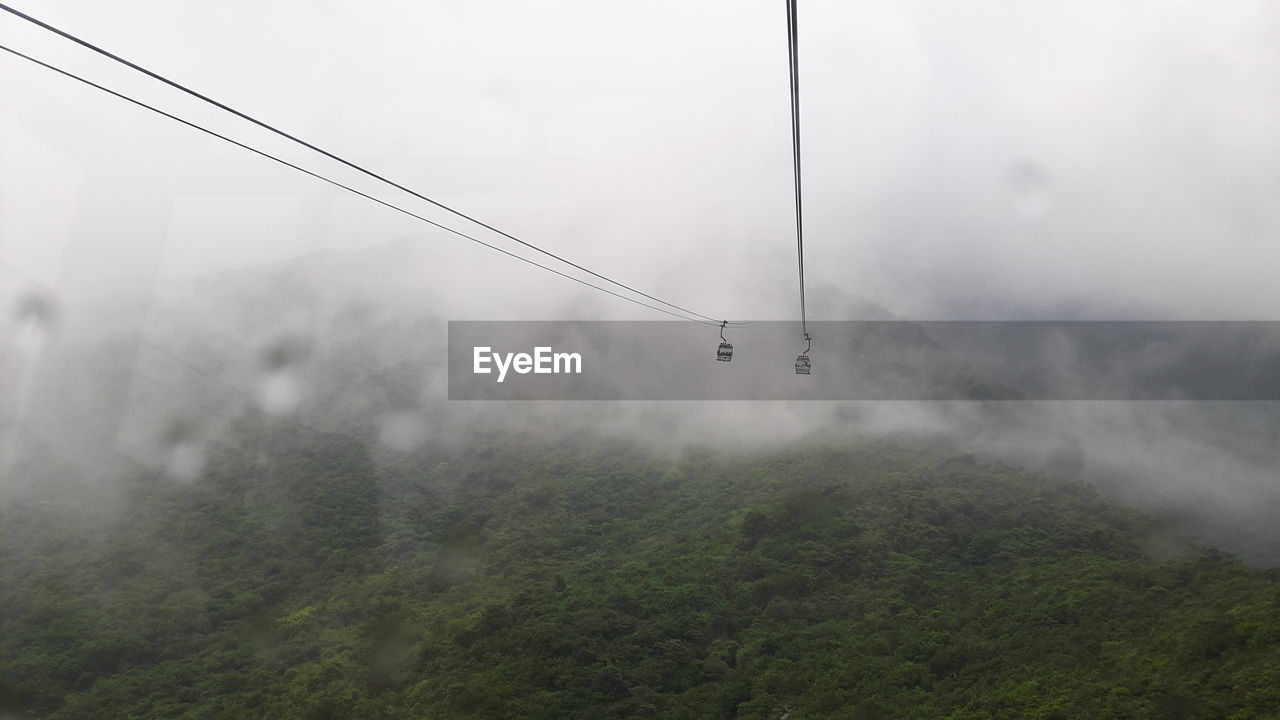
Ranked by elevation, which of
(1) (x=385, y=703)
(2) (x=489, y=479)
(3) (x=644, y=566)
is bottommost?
(1) (x=385, y=703)

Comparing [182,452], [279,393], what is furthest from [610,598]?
[279,393]

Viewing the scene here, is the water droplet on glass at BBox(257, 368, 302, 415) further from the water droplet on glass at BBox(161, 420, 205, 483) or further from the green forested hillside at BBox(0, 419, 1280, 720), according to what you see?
the water droplet on glass at BBox(161, 420, 205, 483)

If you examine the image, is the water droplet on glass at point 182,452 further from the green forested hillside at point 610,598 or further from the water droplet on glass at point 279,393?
the water droplet on glass at point 279,393

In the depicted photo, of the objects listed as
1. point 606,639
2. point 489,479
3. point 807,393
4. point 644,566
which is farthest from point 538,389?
point 606,639

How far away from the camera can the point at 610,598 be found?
47.5 m

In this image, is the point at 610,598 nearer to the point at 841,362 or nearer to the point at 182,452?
the point at 182,452

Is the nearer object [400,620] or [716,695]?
[716,695]

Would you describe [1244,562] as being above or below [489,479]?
below

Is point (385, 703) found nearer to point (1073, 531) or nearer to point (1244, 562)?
point (1073, 531)

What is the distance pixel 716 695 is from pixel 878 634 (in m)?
12.2

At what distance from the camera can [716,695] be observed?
114 feet

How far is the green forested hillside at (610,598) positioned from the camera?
34188 mm

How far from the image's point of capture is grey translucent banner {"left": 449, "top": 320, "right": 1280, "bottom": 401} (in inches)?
3939

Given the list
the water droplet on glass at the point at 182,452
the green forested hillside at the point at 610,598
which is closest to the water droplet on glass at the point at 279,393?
the green forested hillside at the point at 610,598
